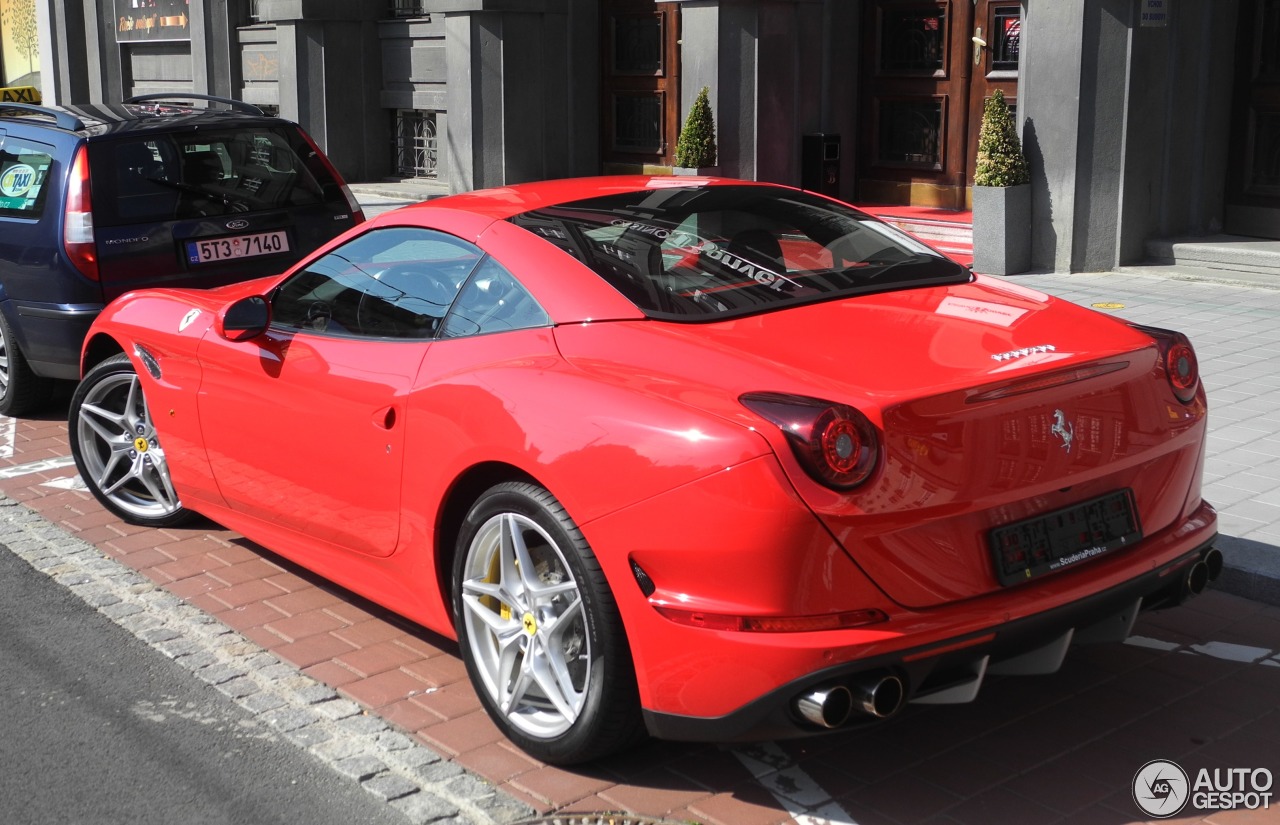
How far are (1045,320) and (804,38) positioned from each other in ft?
37.1

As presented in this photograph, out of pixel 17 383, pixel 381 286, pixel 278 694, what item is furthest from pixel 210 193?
pixel 278 694

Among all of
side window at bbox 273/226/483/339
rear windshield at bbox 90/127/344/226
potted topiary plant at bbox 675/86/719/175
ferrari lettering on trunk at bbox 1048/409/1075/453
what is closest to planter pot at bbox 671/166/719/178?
potted topiary plant at bbox 675/86/719/175

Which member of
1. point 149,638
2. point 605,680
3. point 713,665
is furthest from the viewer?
point 149,638

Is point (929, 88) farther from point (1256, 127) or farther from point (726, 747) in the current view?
point (726, 747)

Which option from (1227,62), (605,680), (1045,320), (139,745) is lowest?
(139,745)

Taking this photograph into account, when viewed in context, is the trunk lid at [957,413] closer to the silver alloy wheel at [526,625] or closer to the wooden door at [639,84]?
the silver alloy wheel at [526,625]

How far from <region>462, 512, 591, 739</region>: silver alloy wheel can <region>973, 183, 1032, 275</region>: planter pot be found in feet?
28.6

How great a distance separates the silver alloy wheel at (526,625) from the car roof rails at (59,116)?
514 centimetres

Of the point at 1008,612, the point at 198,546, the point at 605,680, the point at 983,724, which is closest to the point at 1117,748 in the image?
the point at 983,724

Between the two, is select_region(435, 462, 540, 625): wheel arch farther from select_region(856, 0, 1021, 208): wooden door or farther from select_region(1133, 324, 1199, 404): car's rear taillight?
select_region(856, 0, 1021, 208): wooden door

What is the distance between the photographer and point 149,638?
5020 millimetres

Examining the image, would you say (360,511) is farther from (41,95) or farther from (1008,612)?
(41,95)

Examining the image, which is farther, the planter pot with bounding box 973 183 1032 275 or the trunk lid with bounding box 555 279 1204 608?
the planter pot with bounding box 973 183 1032 275

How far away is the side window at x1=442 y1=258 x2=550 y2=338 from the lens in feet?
13.7
